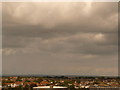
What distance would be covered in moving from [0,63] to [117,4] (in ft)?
15.9

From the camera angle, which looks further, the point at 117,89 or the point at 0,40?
the point at 0,40

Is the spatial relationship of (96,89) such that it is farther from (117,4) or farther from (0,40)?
(0,40)

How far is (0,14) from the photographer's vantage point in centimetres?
810

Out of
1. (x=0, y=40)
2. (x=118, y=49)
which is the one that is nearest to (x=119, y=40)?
(x=118, y=49)

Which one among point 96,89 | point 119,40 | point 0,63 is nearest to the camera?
point 96,89

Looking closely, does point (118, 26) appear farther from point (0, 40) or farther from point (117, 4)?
point (0, 40)

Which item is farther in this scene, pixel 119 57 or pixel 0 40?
pixel 119 57

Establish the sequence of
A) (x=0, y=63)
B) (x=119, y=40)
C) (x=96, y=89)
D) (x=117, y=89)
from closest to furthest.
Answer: (x=117, y=89), (x=96, y=89), (x=0, y=63), (x=119, y=40)

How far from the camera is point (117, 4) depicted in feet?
27.1

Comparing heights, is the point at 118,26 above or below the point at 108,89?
above

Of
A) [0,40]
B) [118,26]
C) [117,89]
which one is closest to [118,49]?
[118,26]

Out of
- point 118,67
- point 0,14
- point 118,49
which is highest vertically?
point 0,14

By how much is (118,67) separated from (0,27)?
15.2ft

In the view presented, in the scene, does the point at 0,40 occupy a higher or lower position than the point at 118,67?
higher
